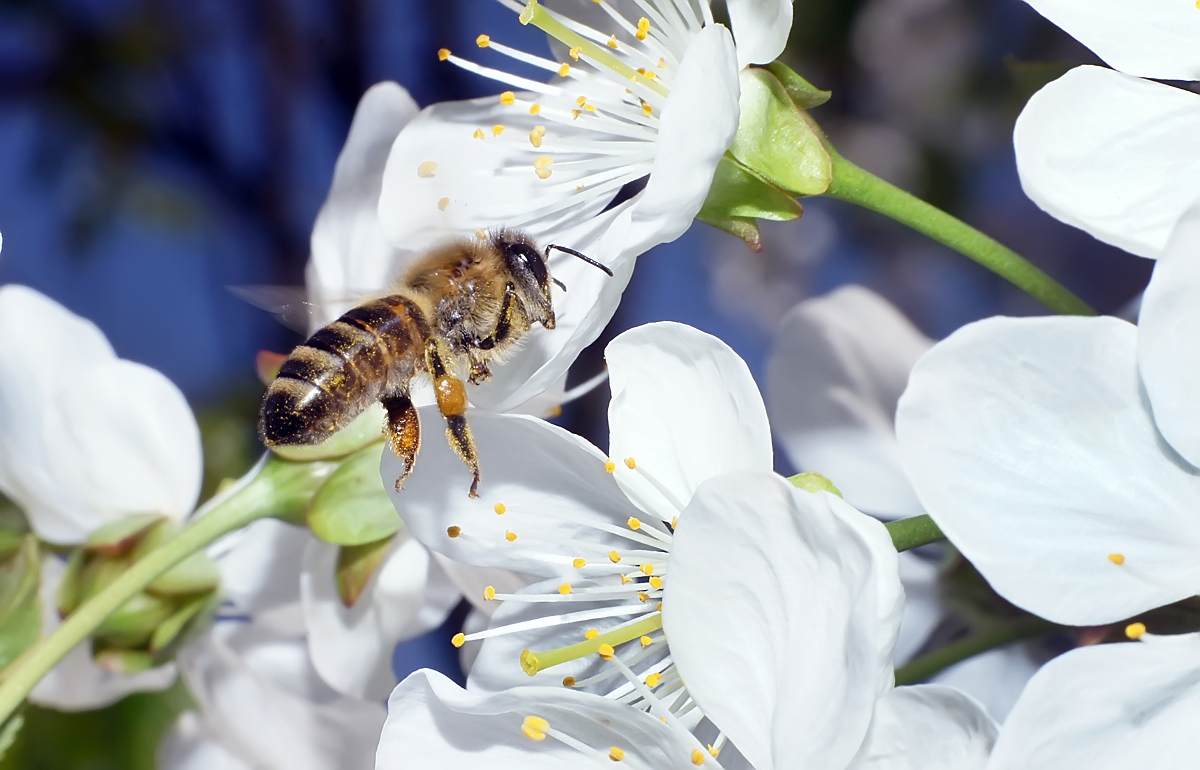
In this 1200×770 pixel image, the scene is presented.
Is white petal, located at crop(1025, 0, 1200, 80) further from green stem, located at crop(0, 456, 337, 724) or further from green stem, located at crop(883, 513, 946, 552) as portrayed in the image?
green stem, located at crop(0, 456, 337, 724)

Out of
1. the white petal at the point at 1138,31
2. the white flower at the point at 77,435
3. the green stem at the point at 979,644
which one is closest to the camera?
the white petal at the point at 1138,31

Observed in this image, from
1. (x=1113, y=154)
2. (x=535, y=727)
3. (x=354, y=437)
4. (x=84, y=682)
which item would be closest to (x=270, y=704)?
(x=84, y=682)

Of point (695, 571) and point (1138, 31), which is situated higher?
point (1138, 31)

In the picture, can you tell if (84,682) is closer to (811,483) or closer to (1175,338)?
(811,483)

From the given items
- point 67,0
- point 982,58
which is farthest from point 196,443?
point 982,58

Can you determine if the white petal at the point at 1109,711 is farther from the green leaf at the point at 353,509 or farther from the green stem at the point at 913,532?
the green leaf at the point at 353,509

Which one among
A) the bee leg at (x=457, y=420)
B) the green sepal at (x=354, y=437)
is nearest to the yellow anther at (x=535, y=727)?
the bee leg at (x=457, y=420)

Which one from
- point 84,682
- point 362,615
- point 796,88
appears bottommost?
point 84,682
